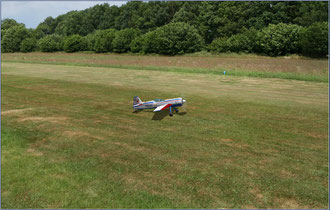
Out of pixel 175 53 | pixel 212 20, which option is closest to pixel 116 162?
pixel 175 53

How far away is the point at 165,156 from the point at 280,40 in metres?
61.8

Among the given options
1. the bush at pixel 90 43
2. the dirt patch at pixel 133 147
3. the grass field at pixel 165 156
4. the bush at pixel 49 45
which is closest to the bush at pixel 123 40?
the bush at pixel 90 43

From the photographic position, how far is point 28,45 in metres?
110

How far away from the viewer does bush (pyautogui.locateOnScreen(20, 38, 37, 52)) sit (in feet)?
361

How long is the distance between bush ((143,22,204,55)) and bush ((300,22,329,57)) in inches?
1195

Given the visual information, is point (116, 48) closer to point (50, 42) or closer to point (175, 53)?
point (175, 53)

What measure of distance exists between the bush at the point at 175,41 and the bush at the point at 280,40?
2015 centimetres

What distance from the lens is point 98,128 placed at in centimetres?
1220

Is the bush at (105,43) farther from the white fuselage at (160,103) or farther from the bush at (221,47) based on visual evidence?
the white fuselage at (160,103)

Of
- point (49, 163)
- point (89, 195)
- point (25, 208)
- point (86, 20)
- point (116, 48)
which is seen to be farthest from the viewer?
point (86, 20)

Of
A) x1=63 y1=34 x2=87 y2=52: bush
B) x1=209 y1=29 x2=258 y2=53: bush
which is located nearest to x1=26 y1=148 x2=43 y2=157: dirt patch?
x1=209 y1=29 x2=258 y2=53: bush

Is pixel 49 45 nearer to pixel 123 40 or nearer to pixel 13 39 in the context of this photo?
pixel 13 39

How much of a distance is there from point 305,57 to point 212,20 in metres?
49.5

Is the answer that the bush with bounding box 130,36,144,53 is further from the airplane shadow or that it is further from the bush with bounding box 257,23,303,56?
the airplane shadow
